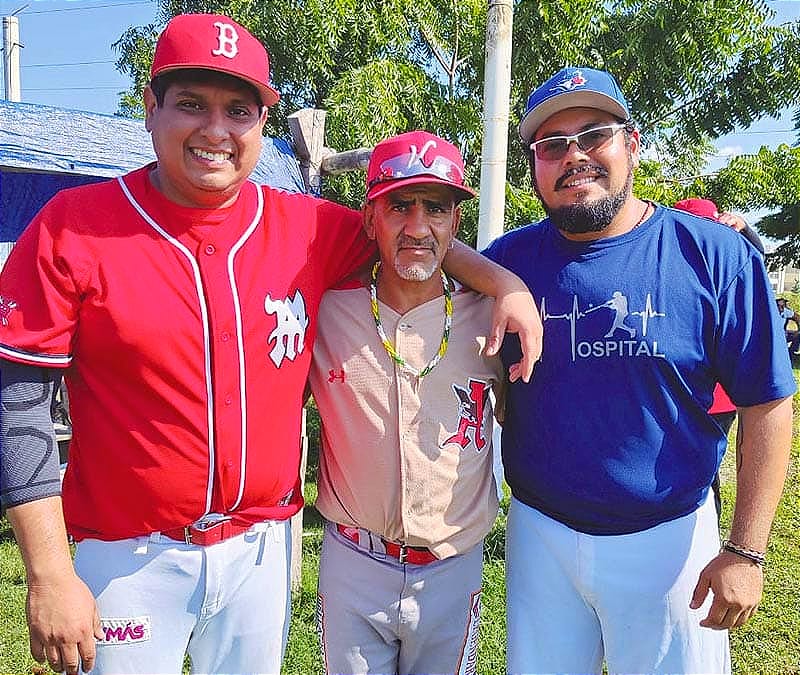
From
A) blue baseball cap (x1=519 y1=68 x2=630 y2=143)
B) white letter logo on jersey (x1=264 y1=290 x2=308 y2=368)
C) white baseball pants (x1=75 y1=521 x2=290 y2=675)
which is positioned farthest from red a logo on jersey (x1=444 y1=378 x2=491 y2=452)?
blue baseball cap (x1=519 y1=68 x2=630 y2=143)

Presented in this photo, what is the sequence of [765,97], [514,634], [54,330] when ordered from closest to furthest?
[54,330] → [514,634] → [765,97]

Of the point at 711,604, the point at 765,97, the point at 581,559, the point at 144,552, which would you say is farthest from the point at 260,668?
the point at 765,97

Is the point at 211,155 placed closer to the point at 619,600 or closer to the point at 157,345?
the point at 157,345

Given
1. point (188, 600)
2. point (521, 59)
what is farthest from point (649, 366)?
point (521, 59)

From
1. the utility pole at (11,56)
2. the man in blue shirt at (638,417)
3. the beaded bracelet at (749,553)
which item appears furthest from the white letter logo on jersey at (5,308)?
the utility pole at (11,56)

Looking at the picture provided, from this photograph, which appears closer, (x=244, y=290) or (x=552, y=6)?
(x=244, y=290)

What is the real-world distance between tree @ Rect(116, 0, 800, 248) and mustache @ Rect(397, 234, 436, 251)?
589 cm

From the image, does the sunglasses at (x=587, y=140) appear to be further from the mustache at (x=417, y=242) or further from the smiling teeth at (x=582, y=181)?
the mustache at (x=417, y=242)

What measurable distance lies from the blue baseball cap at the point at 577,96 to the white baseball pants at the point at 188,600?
5.14ft

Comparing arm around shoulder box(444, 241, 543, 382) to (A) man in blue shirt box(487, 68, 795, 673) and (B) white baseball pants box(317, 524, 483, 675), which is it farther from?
(B) white baseball pants box(317, 524, 483, 675)

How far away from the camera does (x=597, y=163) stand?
7.77 ft

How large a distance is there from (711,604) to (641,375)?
73 cm

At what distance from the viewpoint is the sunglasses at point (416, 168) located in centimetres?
231

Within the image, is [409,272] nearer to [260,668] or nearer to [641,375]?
[641,375]
